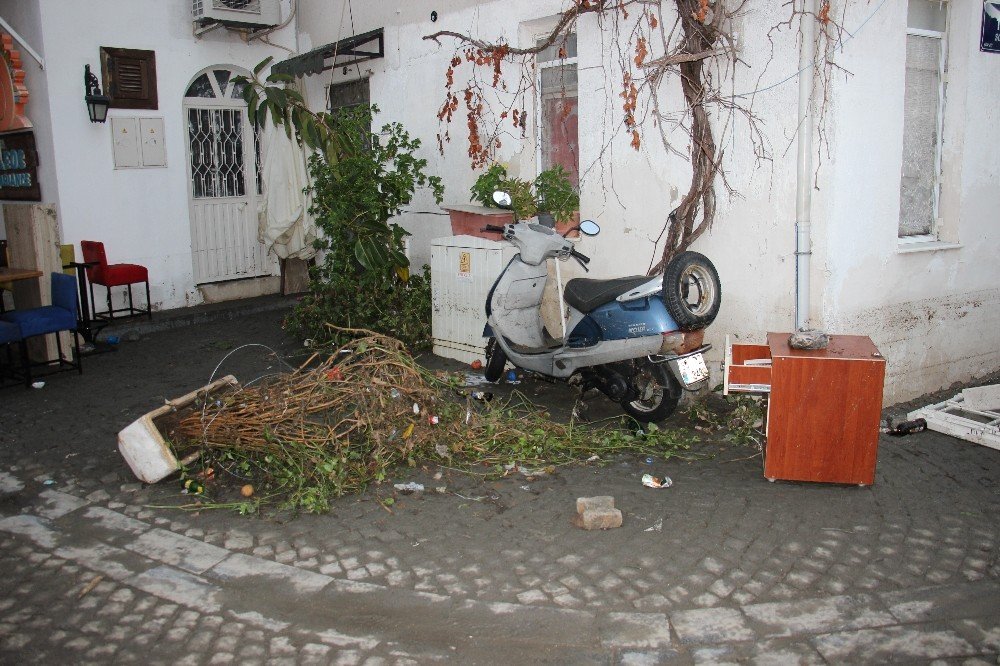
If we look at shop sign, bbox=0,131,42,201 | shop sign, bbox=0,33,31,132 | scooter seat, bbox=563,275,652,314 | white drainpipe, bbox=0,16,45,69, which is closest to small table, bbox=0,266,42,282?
shop sign, bbox=0,131,42,201

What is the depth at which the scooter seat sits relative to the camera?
6355mm

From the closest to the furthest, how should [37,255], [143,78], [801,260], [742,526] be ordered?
[742,526] → [801,260] → [37,255] → [143,78]

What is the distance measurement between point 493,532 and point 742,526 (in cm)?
135

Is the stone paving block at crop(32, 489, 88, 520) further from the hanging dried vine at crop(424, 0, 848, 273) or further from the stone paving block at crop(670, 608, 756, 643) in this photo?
the hanging dried vine at crop(424, 0, 848, 273)

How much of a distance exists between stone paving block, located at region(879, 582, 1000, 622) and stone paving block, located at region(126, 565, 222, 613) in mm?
3131

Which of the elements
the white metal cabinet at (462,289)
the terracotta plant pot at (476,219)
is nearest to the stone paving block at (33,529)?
the white metal cabinet at (462,289)

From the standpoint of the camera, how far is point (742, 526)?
4887mm

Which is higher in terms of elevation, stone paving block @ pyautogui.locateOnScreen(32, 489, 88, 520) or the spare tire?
the spare tire

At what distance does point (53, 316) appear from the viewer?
7949 millimetres

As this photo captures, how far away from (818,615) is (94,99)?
361 inches

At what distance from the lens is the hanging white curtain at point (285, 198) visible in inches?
434

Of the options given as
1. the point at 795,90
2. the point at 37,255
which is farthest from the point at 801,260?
the point at 37,255

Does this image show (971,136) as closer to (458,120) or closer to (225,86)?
(458,120)

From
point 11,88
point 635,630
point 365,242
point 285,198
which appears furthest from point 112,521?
point 11,88
